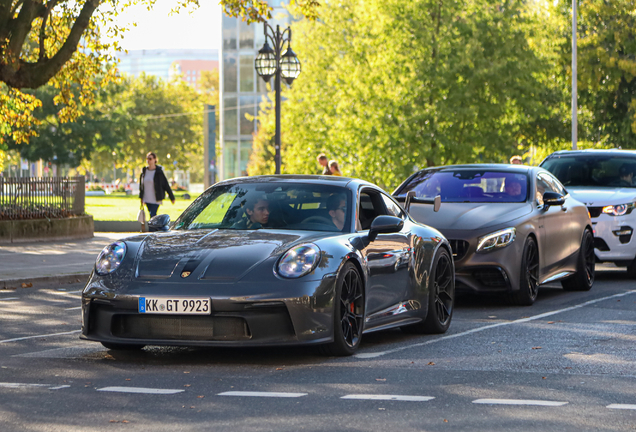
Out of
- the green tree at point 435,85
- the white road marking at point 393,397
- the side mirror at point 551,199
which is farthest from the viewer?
the green tree at point 435,85

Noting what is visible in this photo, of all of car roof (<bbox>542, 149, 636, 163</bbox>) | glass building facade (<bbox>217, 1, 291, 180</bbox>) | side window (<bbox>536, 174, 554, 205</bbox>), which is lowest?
side window (<bbox>536, 174, 554, 205</bbox>)

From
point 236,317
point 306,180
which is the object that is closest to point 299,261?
point 236,317

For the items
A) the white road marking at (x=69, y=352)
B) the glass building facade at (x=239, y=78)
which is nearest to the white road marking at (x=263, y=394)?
the white road marking at (x=69, y=352)

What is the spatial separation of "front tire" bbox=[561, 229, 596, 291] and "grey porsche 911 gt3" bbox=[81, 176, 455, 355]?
454cm

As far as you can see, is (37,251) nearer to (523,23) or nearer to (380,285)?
(380,285)

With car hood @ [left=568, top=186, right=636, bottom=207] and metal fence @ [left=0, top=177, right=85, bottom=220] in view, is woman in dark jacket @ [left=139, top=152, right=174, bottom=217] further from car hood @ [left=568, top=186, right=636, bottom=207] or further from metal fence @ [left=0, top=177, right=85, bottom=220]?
car hood @ [left=568, top=186, right=636, bottom=207]

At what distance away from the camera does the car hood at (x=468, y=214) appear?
11.1 meters

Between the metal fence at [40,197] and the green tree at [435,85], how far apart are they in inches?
Answer: 707

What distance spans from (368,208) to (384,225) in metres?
0.62

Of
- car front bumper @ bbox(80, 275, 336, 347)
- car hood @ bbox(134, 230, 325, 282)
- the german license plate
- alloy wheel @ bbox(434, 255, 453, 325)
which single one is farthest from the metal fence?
the german license plate

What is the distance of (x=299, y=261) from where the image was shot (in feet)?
24.0

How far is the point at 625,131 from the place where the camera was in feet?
145

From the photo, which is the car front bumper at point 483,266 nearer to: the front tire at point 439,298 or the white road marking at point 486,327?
the white road marking at point 486,327

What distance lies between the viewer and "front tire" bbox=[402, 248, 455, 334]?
896 cm
